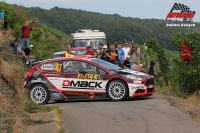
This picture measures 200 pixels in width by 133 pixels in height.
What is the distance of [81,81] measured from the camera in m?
18.5

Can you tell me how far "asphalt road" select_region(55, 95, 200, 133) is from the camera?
12.5 metres

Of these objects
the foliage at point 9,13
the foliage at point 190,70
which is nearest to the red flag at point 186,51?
the foliage at point 190,70

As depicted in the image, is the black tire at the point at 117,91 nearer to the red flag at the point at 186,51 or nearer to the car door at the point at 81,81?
the car door at the point at 81,81

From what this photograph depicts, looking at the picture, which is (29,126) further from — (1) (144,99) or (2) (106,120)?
(1) (144,99)

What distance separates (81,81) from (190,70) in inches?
380

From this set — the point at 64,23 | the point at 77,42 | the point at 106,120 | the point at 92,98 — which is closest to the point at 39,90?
the point at 92,98

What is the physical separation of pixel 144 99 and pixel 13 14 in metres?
27.5

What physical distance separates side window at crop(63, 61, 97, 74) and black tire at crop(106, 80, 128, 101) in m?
0.81

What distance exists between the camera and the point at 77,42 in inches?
1314

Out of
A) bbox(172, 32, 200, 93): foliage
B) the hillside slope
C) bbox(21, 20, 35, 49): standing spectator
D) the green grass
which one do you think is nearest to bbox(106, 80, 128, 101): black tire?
the green grass

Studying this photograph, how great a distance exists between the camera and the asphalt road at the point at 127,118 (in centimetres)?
1252

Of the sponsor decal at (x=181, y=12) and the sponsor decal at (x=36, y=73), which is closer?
the sponsor decal at (x=36, y=73)

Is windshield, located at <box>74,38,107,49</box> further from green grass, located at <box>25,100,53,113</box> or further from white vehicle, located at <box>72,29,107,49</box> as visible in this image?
green grass, located at <box>25,100,53,113</box>

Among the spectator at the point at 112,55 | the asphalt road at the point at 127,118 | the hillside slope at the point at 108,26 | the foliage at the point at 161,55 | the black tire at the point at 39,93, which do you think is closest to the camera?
the asphalt road at the point at 127,118
